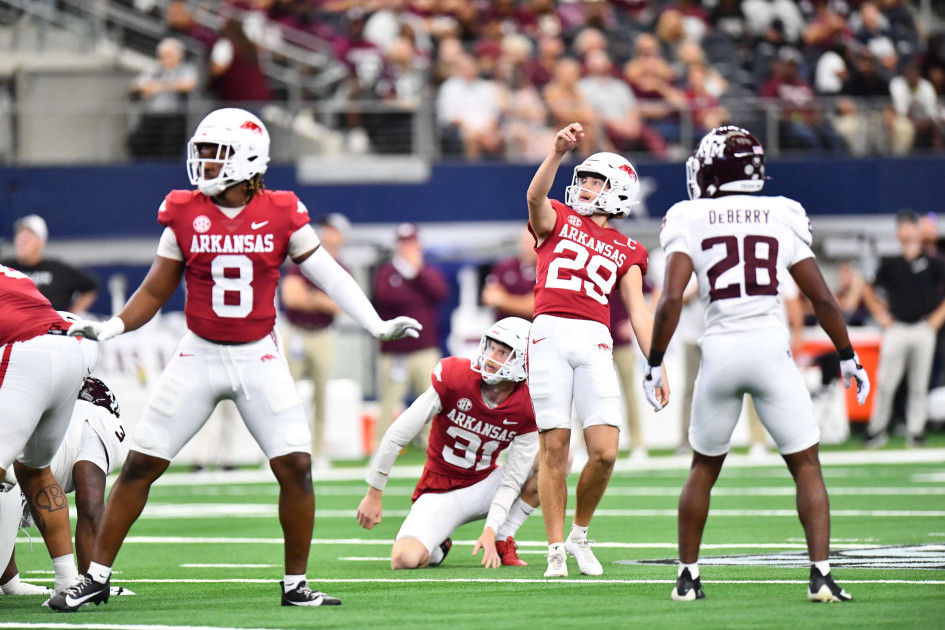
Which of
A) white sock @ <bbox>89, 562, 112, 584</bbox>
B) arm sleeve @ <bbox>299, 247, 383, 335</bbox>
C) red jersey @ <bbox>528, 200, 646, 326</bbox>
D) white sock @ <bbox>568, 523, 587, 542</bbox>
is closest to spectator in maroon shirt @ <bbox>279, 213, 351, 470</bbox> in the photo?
red jersey @ <bbox>528, 200, 646, 326</bbox>

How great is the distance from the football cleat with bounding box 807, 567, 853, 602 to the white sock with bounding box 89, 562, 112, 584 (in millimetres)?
2697

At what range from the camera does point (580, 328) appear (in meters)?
7.24

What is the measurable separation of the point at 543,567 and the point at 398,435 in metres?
0.96

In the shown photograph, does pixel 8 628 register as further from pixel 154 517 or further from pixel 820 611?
pixel 154 517

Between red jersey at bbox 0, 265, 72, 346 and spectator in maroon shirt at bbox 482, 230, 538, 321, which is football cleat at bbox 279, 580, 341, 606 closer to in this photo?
red jersey at bbox 0, 265, 72, 346

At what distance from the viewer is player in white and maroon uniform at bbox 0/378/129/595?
21.7ft

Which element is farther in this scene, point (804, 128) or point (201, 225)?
point (804, 128)

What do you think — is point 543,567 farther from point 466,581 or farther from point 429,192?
point 429,192

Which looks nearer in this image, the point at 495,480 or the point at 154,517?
the point at 495,480

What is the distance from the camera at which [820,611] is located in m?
5.48

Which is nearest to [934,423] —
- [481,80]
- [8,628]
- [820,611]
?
[481,80]

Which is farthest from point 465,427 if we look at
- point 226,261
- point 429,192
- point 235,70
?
point 235,70

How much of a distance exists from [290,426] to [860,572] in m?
2.61

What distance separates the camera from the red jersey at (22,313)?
6129 millimetres
